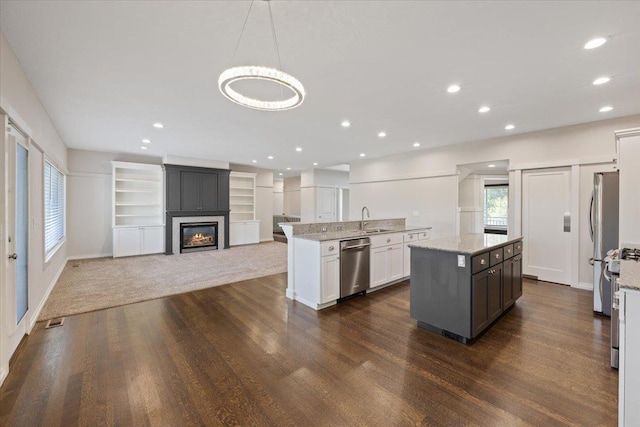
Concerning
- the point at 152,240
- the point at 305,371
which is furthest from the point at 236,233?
the point at 305,371

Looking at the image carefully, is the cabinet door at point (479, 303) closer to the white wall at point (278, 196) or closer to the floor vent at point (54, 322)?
the floor vent at point (54, 322)

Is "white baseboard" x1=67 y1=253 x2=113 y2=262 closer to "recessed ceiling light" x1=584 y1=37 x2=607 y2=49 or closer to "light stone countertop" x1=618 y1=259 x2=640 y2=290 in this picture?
"light stone countertop" x1=618 y1=259 x2=640 y2=290

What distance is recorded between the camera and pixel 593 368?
7.41 feet

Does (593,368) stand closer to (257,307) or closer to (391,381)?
(391,381)

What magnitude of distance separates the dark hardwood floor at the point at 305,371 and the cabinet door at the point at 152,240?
4.47 m

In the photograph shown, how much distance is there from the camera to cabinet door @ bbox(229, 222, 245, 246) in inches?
356

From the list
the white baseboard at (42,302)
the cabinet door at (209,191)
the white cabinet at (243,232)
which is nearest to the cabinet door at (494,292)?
the white baseboard at (42,302)

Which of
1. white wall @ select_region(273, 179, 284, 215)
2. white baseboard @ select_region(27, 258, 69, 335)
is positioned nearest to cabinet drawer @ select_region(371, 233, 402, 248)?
white baseboard @ select_region(27, 258, 69, 335)

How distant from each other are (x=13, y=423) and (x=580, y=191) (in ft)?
23.4

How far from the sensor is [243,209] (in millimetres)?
9734

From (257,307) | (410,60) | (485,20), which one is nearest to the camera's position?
(485,20)

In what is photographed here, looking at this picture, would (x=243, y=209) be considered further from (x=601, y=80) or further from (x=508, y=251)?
(x=601, y=80)

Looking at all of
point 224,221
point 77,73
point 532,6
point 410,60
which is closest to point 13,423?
point 77,73

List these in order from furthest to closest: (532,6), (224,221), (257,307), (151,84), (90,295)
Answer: (224,221) → (90,295) → (257,307) → (151,84) → (532,6)
